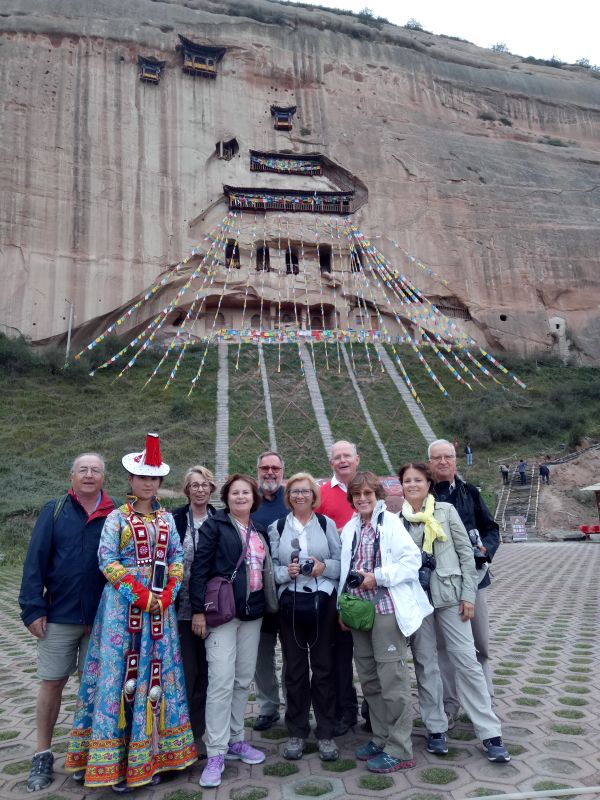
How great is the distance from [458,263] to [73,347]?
2132 cm

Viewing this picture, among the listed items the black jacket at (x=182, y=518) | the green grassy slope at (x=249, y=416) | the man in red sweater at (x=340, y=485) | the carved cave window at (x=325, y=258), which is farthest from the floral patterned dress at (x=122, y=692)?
the carved cave window at (x=325, y=258)

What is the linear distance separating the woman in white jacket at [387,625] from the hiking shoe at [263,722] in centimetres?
82

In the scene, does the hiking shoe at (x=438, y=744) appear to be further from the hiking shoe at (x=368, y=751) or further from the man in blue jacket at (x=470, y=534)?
the man in blue jacket at (x=470, y=534)

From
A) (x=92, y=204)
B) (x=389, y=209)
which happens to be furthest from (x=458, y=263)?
(x=92, y=204)

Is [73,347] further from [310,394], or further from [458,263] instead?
[458,263]

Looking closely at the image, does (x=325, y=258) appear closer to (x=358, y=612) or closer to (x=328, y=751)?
(x=358, y=612)

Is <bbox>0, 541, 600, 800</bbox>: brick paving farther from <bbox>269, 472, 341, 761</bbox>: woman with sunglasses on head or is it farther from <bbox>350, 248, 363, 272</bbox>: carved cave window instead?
<bbox>350, 248, 363, 272</bbox>: carved cave window

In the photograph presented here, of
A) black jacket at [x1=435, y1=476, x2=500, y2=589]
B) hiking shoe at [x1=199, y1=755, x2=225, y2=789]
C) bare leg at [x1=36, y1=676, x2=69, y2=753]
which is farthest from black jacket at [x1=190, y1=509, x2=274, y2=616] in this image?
black jacket at [x1=435, y1=476, x2=500, y2=589]

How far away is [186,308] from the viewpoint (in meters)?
30.4

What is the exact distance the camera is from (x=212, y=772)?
3266 mm

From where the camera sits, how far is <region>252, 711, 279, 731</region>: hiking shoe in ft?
13.4

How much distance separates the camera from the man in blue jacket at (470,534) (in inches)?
155

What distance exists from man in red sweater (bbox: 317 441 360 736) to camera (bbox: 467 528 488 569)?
0.94m

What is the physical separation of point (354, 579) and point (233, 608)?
79 cm
